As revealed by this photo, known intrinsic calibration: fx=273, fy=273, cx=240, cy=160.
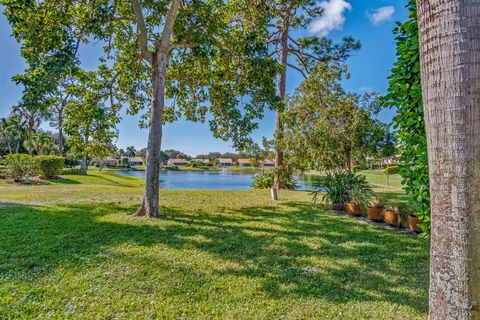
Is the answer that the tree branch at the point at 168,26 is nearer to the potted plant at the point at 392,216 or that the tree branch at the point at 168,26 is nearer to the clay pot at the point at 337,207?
the clay pot at the point at 337,207

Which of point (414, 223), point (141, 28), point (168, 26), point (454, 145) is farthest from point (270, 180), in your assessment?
point (454, 145)

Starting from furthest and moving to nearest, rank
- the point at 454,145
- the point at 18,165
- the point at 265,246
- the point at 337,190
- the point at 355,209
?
the point at 18,165 < the point at 337,190 < the point at 355,209 < the point at 265,246 < the point at 454,145

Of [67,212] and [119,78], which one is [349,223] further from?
[119,78]

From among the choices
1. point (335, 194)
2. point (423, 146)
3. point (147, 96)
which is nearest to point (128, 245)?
point (423, 146)

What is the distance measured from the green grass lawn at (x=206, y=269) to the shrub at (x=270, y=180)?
753cm

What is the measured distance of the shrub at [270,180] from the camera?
46.3ft

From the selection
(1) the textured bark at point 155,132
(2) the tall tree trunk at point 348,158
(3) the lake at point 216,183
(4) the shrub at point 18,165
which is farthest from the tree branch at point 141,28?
(4) the shrub at point 18,165

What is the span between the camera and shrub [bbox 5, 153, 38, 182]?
52.8 ft

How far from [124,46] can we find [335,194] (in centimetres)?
844

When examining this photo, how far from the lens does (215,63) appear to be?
9062 mm

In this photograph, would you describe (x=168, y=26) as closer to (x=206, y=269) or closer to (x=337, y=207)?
(x=206, y=269)

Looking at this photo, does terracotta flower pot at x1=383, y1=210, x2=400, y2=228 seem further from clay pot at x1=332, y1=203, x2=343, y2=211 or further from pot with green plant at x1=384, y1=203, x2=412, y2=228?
clay pot at x1=332, y1=203, x2=343, y2=211

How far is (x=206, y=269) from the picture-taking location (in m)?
3.70

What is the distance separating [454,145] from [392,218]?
5.16m
